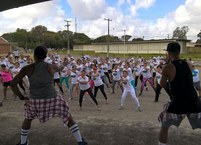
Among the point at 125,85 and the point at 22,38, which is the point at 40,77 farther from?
the point at 22,38

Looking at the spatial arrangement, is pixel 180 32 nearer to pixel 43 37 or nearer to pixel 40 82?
pixel 43 37

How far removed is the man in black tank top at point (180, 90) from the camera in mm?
4156

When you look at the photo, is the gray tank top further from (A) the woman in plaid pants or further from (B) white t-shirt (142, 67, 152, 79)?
(B) white t-shirt (142, 67, 152, 79)

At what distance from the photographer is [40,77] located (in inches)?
183

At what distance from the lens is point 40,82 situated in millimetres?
4645

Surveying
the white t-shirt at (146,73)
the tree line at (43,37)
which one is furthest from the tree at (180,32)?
the white t-shirt at (146,73)

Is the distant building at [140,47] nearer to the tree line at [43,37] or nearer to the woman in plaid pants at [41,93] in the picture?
the tree line at [43,37]

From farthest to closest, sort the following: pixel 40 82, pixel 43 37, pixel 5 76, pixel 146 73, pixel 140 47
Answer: pixel 43 37
pixel 140 47
pixel 146 73
pixel 5 76
pixel 40 82

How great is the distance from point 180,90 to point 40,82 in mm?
2063

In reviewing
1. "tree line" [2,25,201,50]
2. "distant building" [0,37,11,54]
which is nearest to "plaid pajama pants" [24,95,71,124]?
"distant building" [0,37,11,54]

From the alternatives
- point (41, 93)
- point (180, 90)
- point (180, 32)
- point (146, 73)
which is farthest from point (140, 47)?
point (180, 90)

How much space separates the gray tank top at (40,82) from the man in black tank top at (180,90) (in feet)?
5.66

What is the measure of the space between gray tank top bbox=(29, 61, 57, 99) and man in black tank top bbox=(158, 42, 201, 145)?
1.73 metres

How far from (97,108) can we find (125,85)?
4.59 ft
